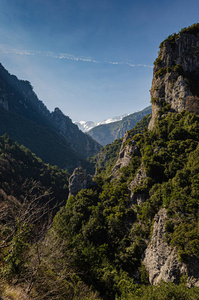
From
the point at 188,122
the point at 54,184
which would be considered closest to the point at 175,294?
the point at 188,122

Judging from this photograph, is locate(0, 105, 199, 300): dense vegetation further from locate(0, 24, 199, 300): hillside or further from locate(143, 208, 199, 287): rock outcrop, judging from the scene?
locate(143, 208, 199, 287): rock outcrop

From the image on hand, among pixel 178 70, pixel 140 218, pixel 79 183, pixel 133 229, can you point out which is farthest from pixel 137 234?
pixel 178 70

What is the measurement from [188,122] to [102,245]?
110 ft

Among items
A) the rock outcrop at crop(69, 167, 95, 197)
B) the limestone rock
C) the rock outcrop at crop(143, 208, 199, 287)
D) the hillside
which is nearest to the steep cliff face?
the hillside

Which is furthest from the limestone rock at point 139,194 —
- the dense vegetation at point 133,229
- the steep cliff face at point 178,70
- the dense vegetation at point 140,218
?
the steep cliff face at point 178,70

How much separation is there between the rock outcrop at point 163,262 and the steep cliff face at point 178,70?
3162cm

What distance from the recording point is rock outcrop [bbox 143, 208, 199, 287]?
1642 centimetres

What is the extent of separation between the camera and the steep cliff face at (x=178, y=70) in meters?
39.8

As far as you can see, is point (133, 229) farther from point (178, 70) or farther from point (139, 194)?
point (178, 70)

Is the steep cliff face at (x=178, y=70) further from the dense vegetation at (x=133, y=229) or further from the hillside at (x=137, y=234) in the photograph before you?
the dense vegetation at (x=133, y=229)

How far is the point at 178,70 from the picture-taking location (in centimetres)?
4297

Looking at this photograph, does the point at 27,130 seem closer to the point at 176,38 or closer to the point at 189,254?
the point at 176,38

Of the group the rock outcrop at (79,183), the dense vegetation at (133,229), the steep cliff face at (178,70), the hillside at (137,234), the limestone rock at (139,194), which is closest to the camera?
the hillside at (137,234)

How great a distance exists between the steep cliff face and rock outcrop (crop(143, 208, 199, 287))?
31.6 metres
